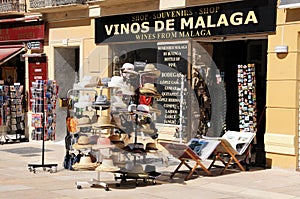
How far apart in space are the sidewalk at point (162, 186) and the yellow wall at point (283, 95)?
0.38 metres

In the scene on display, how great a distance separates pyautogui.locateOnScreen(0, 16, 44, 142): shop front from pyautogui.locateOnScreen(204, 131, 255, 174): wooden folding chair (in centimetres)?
748

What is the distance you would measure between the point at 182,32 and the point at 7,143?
→ 21.4 ft

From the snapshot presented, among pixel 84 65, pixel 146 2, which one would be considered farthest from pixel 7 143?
pixel 146 2

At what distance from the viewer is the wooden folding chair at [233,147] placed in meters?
10.9

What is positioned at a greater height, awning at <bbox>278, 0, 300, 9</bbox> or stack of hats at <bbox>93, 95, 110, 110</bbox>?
awning at <bbox>278, 0, 300, 9</bbox>

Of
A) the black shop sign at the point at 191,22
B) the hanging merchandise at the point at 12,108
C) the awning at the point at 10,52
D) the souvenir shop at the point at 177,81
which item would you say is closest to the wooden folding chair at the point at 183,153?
the souvenir shop at the point at 177,81

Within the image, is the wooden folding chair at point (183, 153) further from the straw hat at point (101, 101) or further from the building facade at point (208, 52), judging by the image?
the building facade at point (208, 52)

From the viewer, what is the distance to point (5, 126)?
16.8 meters

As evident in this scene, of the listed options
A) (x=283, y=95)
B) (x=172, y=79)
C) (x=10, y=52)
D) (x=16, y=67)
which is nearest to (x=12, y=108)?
(x=10, y=52)

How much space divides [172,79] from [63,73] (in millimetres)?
4657

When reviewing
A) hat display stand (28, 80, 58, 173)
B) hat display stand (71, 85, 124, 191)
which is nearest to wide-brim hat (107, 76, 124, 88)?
hat display stand (71, 85, 124, 191)

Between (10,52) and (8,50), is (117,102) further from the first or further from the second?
(8,50)

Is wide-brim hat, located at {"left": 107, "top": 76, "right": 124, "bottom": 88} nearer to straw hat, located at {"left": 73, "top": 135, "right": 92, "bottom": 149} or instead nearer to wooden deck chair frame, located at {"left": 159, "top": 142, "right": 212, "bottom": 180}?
straw hat, located at {"left": 73, "top": 135, "right": 92, "bottom": 149}

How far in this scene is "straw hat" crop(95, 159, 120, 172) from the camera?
9.47 metres
